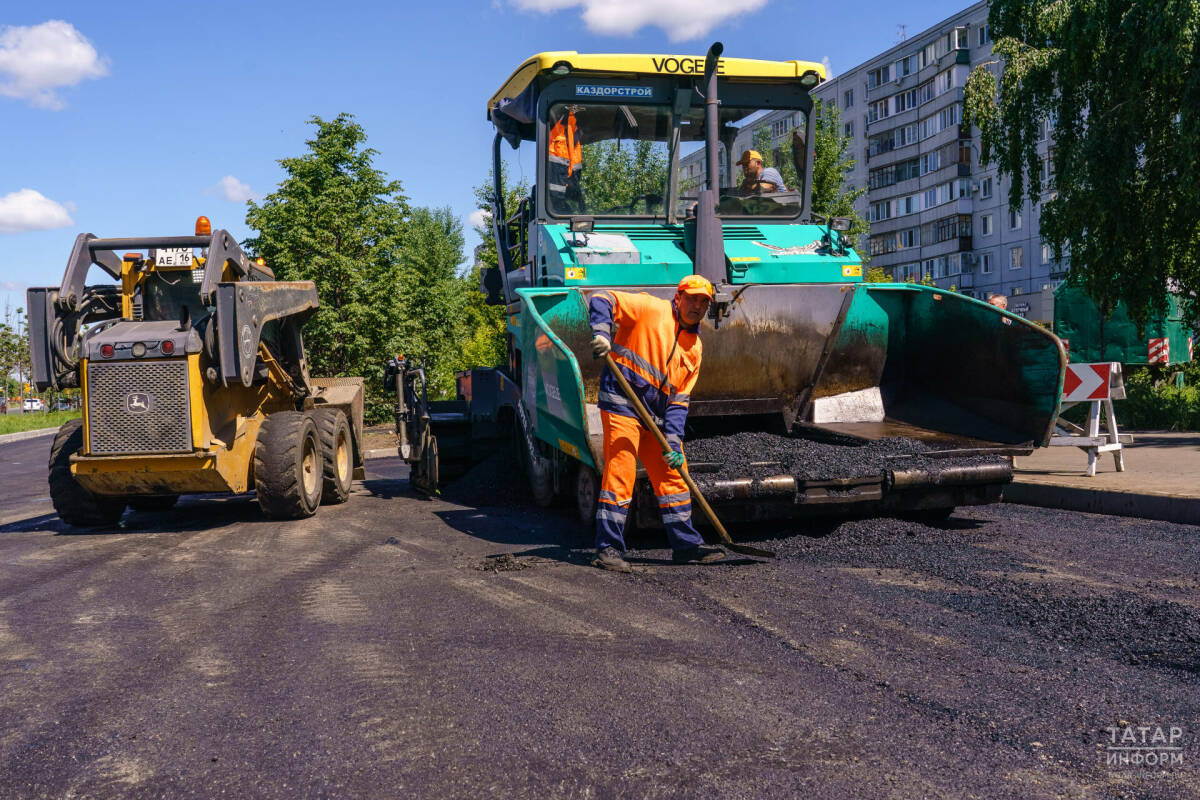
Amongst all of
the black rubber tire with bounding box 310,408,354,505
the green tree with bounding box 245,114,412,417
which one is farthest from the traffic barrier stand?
the green tree with bounding box 245,114,412,417

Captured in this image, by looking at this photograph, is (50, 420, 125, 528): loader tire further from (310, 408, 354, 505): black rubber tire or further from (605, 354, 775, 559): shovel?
(605, 354, 775, 559): shovel

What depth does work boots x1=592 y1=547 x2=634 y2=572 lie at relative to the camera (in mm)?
5426

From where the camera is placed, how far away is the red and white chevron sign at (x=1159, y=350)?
16.8 metres

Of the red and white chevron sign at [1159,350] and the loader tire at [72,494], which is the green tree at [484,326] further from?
the red and white chevron sign at [1159,350]

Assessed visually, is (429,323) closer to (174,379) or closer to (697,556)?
(174,379)

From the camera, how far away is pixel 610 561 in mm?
5449

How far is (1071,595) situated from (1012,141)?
39.1 ft

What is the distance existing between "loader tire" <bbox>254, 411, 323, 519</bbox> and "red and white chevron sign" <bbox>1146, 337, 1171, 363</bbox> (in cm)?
1460

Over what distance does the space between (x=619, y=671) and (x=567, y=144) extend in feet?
15.8

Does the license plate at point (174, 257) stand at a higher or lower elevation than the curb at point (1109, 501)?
higher

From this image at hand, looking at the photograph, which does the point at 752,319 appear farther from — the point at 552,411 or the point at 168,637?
the point at 168,637

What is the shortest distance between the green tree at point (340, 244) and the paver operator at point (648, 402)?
1612cm

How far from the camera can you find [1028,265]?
42.8 m

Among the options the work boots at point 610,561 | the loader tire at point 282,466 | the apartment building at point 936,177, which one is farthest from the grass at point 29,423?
the apartment building at point 936,177
